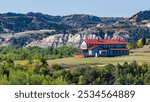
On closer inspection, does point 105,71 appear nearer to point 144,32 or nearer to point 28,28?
point 144,32

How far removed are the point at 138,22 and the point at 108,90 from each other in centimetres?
17152

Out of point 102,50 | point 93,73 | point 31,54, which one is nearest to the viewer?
point 93,73

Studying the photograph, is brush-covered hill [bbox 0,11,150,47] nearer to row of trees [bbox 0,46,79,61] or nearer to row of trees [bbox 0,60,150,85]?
row of trees [bbox 0,46,79,61]

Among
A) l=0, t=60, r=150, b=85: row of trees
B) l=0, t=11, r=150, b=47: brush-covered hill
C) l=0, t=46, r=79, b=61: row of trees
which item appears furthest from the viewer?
l=0, t=11, r=150, b=47: brush-covered hill

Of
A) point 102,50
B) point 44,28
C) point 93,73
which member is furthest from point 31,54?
point 44,28

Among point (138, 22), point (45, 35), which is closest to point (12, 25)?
point (45, 35)

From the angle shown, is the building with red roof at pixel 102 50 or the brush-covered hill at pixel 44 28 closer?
the building with red roof at pixel 102 50

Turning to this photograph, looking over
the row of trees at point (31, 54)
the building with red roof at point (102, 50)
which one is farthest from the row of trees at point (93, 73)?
the row of trees at point (31, 54)

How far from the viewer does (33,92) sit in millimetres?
8680

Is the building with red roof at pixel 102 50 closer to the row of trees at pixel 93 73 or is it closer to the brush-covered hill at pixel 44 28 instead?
the row of trees at pixel 93 73

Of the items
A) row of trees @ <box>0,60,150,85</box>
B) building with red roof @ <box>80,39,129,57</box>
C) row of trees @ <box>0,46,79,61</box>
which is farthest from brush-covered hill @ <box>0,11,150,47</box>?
row of trees @ <box>0,60,150,85</box>

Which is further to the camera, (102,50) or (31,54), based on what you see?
(31,54)

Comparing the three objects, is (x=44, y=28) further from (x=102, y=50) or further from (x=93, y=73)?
(x=93, y=73)

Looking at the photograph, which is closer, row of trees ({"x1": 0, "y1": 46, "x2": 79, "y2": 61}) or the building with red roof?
the building with red roof
